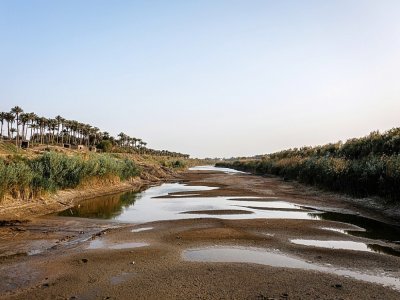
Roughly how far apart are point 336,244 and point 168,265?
6.02 metres

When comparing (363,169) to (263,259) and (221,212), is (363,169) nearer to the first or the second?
(221,212)

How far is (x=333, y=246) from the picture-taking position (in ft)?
39.0

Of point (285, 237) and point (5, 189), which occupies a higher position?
point (5, 189)

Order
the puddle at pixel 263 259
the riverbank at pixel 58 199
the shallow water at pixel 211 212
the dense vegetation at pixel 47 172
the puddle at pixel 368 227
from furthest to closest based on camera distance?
the dense vegetation at pixel 47 172
the riverbank at pixel 58 199
the shallow water at pixel 211 212
the puddle at pixel 368 227
the puddle at pixel 263 259

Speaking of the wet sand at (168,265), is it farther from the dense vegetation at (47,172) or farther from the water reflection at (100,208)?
the dense vegetation at (47,172)

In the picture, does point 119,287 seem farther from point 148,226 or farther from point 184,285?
point 148,226

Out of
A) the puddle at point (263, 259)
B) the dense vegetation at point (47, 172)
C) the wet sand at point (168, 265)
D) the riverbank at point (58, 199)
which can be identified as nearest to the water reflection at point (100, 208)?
the riverbank at point (58, 199)

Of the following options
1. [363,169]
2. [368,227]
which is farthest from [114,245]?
[363,169]

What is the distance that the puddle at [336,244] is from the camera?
38.5 feet

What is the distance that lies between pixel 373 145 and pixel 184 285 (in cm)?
3404

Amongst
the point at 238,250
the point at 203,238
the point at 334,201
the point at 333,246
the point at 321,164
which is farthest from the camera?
Answer: the point at 321,164

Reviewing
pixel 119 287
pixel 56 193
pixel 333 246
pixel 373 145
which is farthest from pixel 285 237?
pixel 373 145

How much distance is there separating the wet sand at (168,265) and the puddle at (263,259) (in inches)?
10.7

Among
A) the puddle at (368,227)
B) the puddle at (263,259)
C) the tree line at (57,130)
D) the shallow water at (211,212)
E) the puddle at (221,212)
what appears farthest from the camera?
the tree line at (57,130)
